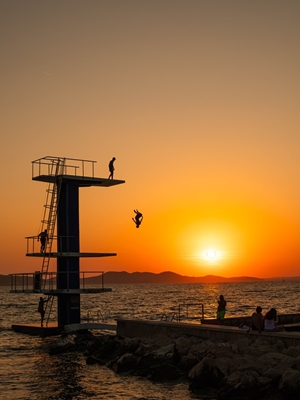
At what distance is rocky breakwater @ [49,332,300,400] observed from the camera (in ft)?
55.0


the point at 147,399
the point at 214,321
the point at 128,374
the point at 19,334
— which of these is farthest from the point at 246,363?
the point at 19,334

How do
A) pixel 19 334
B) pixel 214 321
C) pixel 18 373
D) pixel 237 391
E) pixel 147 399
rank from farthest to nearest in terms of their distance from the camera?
pixel 19 334
pixel 214 321
pixel 18 373
pixel 147 399
pixel 237 391

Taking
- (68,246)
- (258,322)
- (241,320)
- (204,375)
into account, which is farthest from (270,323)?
(68,246)

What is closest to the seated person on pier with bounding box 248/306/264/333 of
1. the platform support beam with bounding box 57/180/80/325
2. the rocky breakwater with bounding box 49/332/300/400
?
the rocky breakwater with bounding box 49/332/300/400

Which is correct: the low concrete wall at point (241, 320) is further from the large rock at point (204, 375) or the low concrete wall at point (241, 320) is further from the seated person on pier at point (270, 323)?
the large rock at point (204, 375)

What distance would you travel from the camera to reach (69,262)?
33.9 m

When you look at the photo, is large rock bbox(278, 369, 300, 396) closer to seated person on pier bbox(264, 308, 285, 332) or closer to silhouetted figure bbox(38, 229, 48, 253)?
seated person on pier bbox(264, 308, 285, 332)

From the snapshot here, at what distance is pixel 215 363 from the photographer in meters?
19.0

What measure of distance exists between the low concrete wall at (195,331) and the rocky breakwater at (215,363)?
1.03 ft

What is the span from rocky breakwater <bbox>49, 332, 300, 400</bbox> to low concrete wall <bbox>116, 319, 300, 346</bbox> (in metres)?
0.31

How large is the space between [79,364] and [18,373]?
2601 mm

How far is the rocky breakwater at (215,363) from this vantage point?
16750mm

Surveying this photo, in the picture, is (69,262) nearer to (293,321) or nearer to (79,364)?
(79,364)

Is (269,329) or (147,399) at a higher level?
(269,329)
